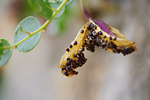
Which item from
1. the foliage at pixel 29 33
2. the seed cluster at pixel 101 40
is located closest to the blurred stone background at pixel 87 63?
the seed cluster at pixel 101 40

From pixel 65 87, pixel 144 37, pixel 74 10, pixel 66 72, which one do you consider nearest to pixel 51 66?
pixel 65 87

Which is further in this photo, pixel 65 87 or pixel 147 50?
pixel 65 87

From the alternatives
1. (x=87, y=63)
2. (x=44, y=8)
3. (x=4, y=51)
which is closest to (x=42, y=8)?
(x=44, y=8)

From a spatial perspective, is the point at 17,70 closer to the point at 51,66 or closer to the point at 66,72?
the point at 51,66

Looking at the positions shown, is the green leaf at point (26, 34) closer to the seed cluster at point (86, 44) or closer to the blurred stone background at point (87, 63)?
the seed cluster at point (86, 44)

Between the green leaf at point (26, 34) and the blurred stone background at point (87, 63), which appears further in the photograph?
the blurred stone background at point (87, 63)

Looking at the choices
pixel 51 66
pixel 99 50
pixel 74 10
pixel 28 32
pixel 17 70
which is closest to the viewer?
pixel 28 32
